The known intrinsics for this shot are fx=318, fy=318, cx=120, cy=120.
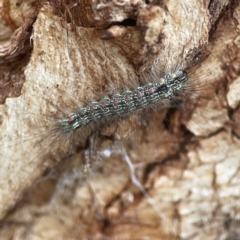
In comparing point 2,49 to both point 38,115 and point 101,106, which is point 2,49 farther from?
point 101,106

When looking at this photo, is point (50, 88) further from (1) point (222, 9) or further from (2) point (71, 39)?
(1) point (222, 9)

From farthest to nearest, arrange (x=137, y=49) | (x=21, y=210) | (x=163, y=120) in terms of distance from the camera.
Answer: (x=163, y=120) → (x=21, y=210) → (x=137, y=49)

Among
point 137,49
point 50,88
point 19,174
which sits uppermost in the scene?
point 137,49

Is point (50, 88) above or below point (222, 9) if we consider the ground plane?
below

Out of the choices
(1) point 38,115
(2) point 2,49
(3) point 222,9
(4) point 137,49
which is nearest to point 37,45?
(2) point 2,49

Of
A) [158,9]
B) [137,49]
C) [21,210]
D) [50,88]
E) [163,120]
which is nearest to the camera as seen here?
[158,9]

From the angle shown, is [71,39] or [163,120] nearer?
[71,39]
